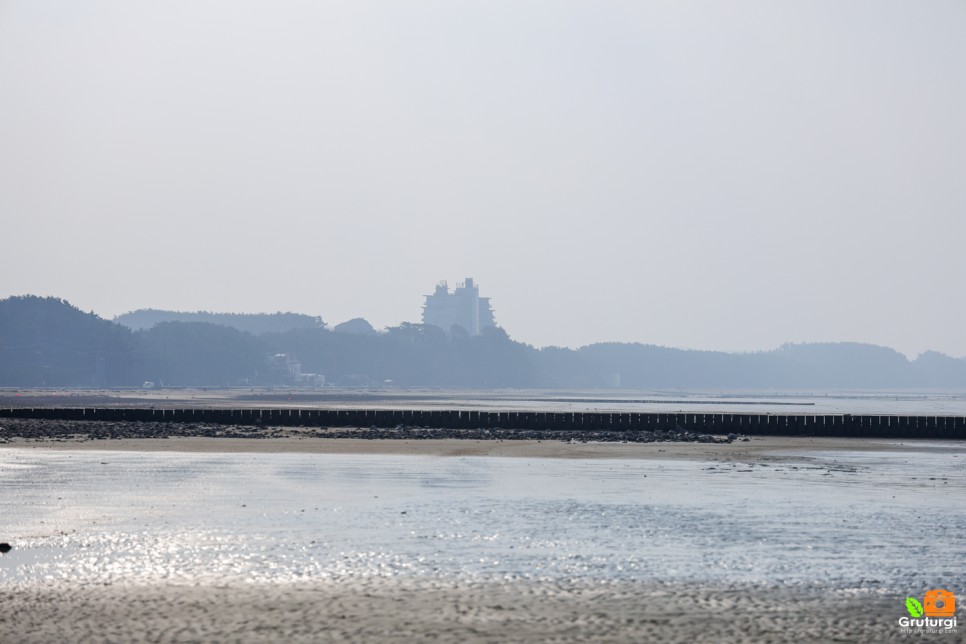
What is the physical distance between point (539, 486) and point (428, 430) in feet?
113

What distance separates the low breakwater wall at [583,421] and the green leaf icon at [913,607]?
52.7 metres

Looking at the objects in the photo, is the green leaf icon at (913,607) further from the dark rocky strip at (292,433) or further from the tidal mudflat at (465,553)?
the dark rocky strip at (292,433)

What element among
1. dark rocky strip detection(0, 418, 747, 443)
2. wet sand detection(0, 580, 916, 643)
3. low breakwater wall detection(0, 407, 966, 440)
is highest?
low breakwater wall detection(0, 407, 966, 440)

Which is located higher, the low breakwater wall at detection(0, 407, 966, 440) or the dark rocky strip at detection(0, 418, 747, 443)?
the low breakwater wall at detection(0, 407, 966, 440)

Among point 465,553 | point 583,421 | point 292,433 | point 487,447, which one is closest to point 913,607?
point 465,553

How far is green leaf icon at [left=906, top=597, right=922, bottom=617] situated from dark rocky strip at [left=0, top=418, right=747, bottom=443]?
42950 mm

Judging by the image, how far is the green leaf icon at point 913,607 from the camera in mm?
17469

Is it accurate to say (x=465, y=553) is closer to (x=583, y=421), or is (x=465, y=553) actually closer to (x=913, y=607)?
(x=913, y=607)

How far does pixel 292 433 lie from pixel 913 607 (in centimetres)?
5170

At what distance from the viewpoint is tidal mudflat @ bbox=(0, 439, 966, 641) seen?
16625mm

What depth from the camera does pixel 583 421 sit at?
2879 inches

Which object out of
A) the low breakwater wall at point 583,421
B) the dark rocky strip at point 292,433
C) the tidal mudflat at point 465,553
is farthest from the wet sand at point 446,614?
the low breakwater wall at point 583,421

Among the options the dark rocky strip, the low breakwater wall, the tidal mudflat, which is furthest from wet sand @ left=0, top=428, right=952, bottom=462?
the tidal mudflat

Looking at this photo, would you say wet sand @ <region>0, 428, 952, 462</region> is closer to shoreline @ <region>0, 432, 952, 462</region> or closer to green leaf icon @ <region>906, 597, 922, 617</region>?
shoreline @ <region>0, 432, 952, 462</region>
